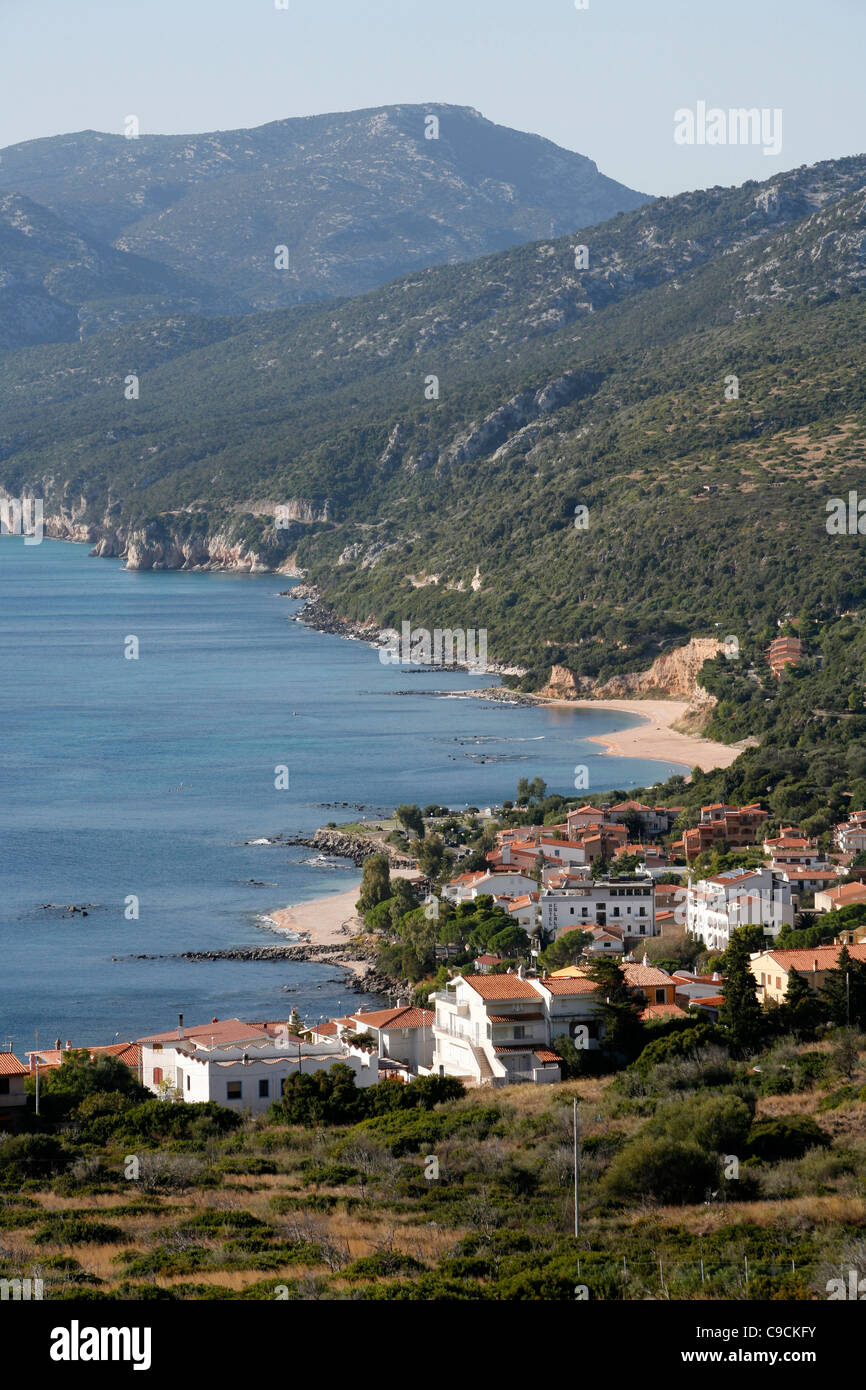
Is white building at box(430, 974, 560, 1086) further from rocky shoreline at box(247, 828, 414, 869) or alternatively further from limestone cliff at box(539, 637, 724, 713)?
limestone cliff at box(539, 637, 724, 713)

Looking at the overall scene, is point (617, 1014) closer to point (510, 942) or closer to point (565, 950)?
point (565, 950)

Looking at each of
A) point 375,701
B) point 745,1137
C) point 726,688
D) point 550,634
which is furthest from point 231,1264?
point 550,634

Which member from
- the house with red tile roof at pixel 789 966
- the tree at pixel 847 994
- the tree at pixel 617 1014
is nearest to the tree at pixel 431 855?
the house with red tile roof at pixel 789 966

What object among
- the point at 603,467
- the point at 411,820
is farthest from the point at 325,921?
the point at 603,467

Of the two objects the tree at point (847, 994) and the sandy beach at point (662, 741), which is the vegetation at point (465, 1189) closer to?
the tree at point (847, 994)
